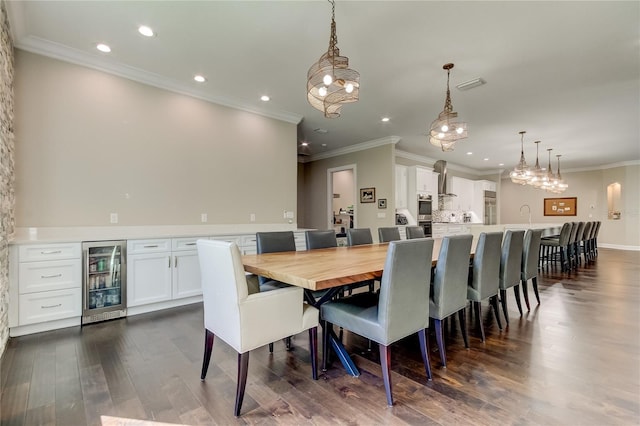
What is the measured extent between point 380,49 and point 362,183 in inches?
158

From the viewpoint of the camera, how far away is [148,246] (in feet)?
11.0

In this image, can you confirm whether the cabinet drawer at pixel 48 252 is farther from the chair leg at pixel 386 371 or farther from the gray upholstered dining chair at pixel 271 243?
the chair leg at pixel 386 371

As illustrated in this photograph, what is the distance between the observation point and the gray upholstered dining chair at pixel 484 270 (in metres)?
2.61

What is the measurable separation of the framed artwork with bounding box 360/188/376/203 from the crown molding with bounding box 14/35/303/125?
318 centimetres

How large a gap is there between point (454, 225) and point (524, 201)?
5.39 metres

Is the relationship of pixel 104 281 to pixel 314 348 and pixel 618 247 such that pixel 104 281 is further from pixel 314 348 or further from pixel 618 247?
pixel 618 247

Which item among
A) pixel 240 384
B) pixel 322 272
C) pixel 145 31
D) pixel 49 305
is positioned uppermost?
pixel 145 31

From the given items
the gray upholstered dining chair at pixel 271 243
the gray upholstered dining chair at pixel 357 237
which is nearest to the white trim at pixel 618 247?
the gray upholstered dining chair at pixel 357 237

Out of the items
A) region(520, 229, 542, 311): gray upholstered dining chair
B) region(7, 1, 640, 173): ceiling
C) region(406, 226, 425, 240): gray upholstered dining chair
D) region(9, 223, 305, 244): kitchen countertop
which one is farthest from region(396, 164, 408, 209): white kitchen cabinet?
region(9, 223, 305, 244): kitchen countertop

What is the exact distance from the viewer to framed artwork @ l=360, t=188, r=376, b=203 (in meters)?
6.66

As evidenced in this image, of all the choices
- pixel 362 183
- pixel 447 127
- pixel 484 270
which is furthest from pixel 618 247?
pixel 484 270

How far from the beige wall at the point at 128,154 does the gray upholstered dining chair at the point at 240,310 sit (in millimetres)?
2278

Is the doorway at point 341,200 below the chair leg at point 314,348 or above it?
above

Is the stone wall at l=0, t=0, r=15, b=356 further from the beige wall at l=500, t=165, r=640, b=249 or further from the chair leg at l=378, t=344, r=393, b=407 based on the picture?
the beige wall at l=500, t=165, r=640, b=249
